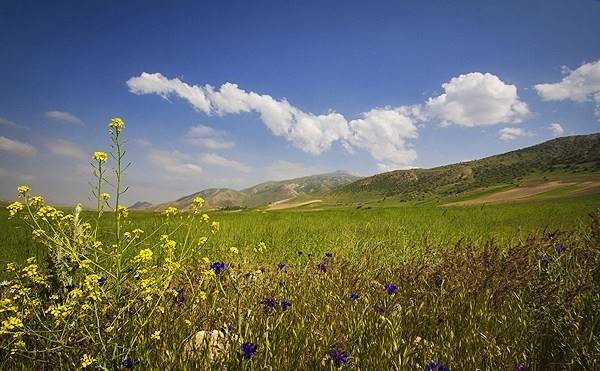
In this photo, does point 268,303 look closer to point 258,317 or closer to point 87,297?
point 258,317

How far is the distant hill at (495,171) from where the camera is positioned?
10900cm

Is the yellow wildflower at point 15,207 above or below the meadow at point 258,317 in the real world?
above

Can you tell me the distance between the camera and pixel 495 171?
133m

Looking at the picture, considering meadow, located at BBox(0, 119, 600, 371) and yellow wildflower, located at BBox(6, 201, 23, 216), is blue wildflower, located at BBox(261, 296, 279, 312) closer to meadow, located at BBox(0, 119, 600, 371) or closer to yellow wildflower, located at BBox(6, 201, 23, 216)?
meadow, located at BBox(0, 119, 600, 371)

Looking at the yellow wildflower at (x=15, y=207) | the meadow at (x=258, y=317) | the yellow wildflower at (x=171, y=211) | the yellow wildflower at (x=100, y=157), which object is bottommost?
the meadow at (x=258, y=317)

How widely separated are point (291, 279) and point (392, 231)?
7.45m

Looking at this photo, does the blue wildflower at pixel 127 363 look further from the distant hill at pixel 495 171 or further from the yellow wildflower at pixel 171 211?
the distant hill at pixel 495 171

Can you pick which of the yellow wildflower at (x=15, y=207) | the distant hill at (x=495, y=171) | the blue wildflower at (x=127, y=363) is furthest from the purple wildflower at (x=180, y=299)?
the distant hill at (x=495, y=171)

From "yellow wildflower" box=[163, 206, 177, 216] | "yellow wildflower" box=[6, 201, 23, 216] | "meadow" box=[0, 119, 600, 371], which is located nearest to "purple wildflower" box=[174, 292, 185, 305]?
"meadow" box=[0, 119, 600, 371]

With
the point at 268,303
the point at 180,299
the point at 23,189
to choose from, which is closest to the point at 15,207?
the point at 23,189

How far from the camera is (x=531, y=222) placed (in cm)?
1366

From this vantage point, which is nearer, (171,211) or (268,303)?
(268,303)

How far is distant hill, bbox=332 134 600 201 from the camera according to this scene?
10900 centimetres

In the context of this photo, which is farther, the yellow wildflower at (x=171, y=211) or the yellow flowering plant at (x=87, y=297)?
the yellow wildflower at (x=171, y=211)
